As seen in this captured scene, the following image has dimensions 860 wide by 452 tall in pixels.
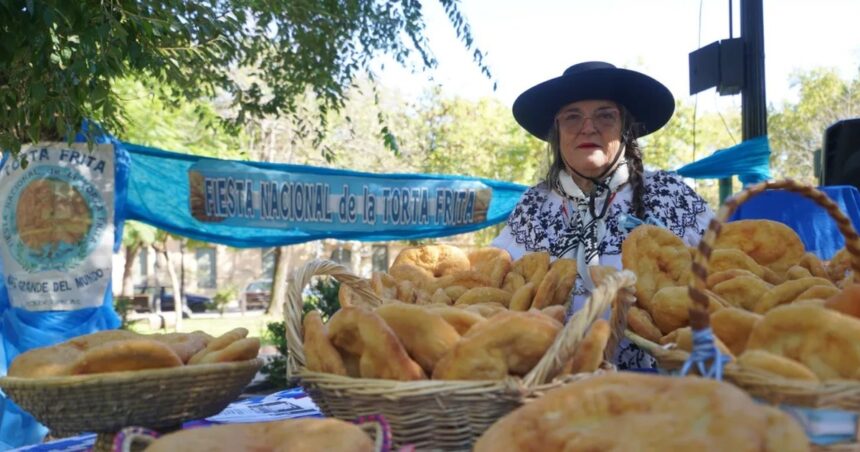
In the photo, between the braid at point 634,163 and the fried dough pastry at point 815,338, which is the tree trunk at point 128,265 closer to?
the braid at point 634,163

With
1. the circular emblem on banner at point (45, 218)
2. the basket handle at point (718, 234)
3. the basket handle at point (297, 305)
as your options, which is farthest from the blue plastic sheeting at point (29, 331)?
the basket handle at point (718, 234)

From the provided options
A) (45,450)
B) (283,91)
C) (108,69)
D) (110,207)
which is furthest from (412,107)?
(45,450)

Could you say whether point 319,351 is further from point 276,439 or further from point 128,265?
point 128,265

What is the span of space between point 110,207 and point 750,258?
4430 mm

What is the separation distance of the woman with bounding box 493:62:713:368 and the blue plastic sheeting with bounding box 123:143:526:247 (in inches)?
133

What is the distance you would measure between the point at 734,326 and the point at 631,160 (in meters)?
1.83

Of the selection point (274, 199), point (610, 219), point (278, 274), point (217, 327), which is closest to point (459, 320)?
point (610, 219)

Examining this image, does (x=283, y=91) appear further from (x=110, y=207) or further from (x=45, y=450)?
(x=45, y=450)

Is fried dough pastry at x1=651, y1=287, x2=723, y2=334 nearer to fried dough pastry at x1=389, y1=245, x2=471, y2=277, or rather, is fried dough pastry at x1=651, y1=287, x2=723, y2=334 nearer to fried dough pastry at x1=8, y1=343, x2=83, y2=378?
fried dough pastry at x1=389, y1=245, x2=471, y2=277

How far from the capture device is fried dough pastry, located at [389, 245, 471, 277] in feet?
8.21

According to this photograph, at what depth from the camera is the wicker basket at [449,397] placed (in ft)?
4.10

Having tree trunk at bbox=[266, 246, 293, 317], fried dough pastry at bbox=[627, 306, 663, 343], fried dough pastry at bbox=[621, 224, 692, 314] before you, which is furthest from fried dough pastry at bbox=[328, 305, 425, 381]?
tree trunk at bbox=[266, 246, 293, 317]

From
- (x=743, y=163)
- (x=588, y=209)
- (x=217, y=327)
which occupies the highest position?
(x=743, y=163)

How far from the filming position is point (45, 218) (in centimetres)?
472
